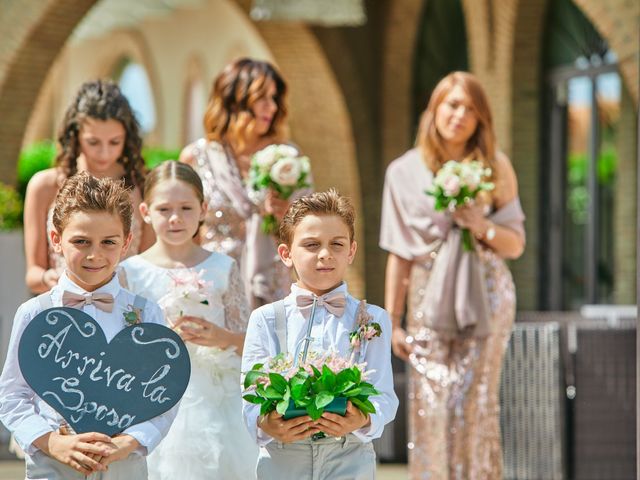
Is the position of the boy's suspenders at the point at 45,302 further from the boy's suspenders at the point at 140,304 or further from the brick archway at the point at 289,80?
the brick archway at the point at 289,80

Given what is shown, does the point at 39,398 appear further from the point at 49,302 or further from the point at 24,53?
the point at 24,53

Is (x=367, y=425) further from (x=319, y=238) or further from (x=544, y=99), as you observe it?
(x=544, y=99)

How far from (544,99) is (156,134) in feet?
46.1

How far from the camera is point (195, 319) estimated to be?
172 inches

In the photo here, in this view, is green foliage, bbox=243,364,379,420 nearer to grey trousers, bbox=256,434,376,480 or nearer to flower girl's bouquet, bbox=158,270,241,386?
grey trousers, bbox=256,434,376,480

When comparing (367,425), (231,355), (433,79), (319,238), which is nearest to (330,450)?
(367,425)

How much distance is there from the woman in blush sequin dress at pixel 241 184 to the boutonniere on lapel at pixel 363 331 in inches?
68.7

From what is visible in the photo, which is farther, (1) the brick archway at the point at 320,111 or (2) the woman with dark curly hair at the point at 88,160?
(1) the brick archway at the point at 320,111

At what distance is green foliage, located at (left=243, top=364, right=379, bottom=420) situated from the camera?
3.35 m

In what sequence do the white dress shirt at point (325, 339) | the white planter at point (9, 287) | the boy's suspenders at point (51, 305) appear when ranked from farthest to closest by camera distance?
1. the white planter at point (9, 287)
2. the white dress shirt at point (325, 339)
3. the boy's suspenders at point (51, 305)

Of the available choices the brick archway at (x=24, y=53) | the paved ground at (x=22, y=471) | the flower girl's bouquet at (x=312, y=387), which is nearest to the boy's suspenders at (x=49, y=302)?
the flower girl's bouquet at (x=312, y=387)

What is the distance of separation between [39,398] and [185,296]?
0.90 meters

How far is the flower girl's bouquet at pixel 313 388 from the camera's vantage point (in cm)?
335

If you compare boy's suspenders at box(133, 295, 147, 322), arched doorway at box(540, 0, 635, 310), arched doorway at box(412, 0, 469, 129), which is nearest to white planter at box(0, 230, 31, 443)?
arched doorway at box(540, 0, 635, 310)
